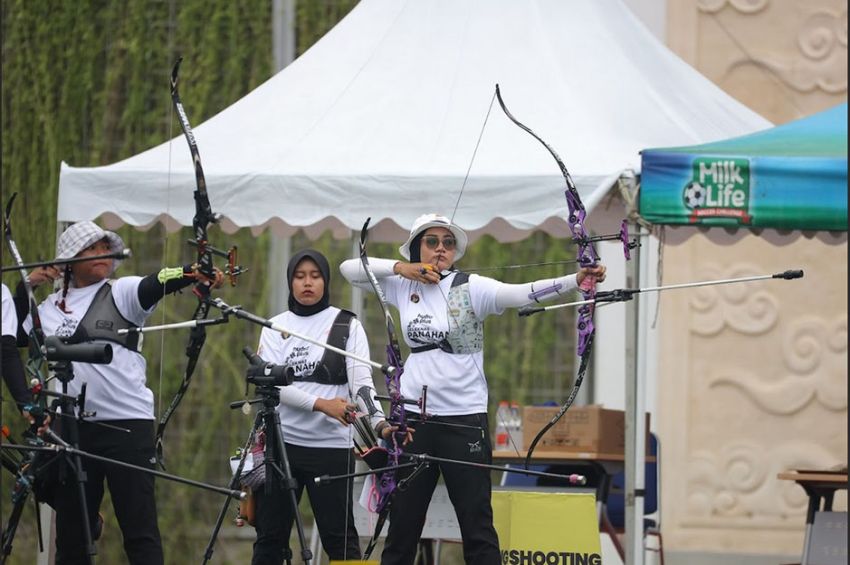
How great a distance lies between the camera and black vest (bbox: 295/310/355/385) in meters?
5.43

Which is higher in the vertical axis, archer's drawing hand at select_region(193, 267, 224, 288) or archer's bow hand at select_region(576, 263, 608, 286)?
archer's bow hand at select_region(576, 263, 608, 286)

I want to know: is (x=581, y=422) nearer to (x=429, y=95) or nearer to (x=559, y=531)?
(x=559, y=531)

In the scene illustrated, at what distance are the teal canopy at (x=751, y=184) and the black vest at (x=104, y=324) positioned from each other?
1888mm

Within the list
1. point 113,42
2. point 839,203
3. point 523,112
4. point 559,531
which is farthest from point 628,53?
point 113,42

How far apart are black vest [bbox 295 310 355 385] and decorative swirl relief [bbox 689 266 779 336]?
345 centimetres

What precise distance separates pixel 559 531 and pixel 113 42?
494cm

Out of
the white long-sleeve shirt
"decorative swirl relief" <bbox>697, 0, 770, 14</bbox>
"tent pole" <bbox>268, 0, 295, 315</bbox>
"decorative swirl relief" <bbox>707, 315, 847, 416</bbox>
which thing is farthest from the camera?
"tent pole" <bbox>268, 0, 295, 315</bbox>

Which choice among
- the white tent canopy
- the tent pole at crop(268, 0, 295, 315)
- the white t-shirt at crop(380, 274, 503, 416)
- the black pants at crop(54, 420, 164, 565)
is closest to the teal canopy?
the white tent canopy

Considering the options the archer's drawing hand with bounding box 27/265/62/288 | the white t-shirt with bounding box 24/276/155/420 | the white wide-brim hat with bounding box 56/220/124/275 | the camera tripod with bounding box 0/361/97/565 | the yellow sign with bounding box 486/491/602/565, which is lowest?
the yellow sign with bounding box 486/491/602/565

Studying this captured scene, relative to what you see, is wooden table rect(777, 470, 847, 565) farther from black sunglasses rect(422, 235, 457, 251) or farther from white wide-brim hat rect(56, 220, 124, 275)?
white wide-brim hat rect(56, 220, 124, 275)

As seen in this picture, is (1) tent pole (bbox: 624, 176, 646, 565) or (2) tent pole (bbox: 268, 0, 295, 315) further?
(2) tent pole (bbox: 268, 0, 295, 315)

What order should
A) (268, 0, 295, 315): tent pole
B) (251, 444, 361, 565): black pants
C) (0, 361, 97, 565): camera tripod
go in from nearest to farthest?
(0, 361, 97, 565): camera tripod, (251, 444, 361, 565): black pants, (268, 0, 295, 315): tent pole

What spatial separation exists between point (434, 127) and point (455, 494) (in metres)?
1.91

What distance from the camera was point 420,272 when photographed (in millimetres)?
5359
